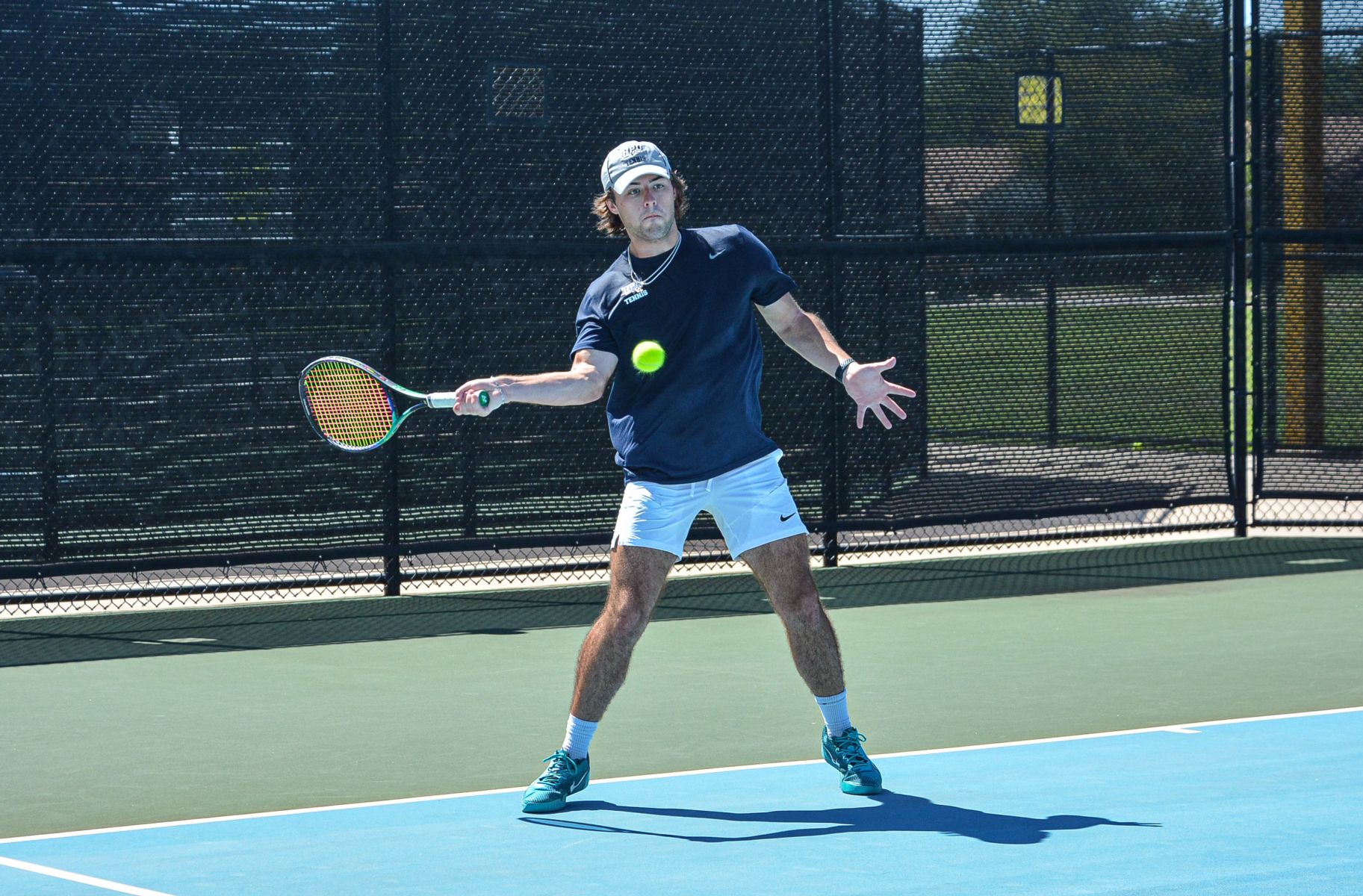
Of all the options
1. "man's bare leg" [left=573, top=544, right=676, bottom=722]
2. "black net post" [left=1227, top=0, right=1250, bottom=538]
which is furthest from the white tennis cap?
"black net post" [left=1227, top=0, right=1250, bottom=538]

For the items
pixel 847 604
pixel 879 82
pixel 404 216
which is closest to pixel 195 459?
pixel 404 216

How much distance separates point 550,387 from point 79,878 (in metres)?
1.80

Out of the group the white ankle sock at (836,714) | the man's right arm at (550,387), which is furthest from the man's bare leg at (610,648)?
the white ankle sock at (836,714)

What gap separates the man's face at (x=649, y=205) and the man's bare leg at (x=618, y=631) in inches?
36.2

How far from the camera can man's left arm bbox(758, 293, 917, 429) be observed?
18.7 feet

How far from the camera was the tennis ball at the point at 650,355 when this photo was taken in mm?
5980

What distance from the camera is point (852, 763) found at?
6.00 meters

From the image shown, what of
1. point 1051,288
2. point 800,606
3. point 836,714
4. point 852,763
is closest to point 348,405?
point 800,606

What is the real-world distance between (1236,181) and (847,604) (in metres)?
3.70

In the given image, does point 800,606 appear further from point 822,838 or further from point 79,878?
point 79,878

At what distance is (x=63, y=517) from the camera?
31.3 ft

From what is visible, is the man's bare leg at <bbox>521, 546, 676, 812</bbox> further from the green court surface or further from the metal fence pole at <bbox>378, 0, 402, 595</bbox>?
the metal fence pole at <bbox>378, 0, 402, 595</bbox>

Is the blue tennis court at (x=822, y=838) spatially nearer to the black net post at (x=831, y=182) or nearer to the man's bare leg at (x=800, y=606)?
the man's bare leg at (x=800, y=606)

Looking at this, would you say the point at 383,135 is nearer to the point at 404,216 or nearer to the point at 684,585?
the point at 404,216
